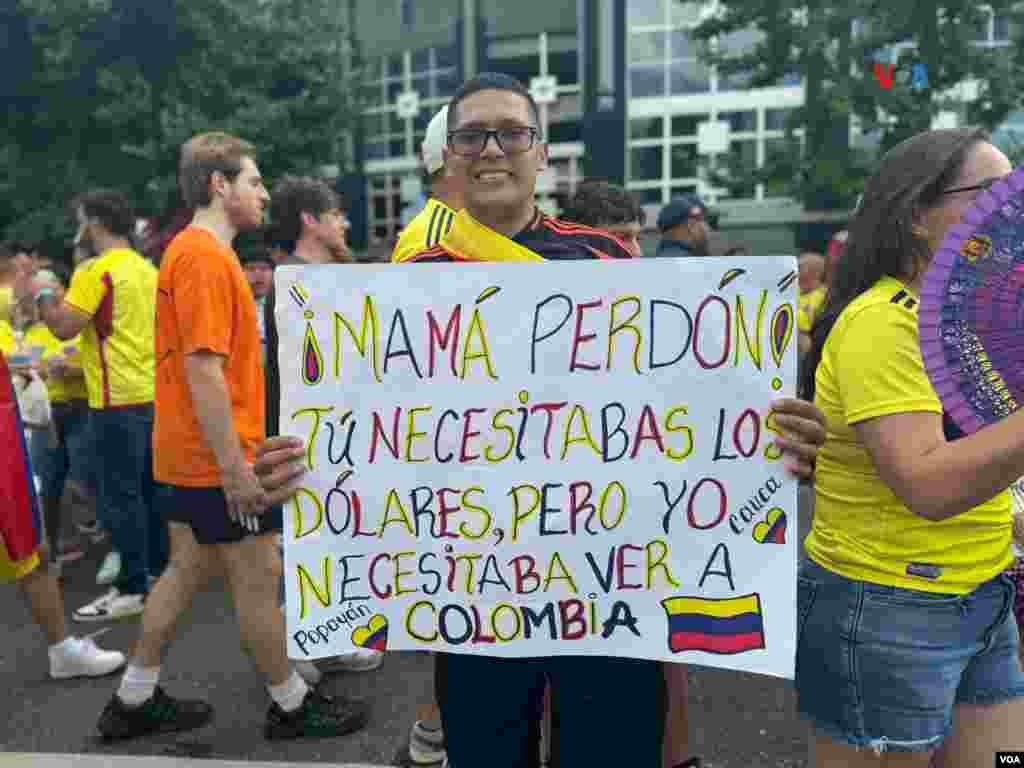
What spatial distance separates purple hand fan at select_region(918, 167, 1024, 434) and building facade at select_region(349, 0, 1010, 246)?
2134 centimetres

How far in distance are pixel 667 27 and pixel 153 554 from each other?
915 inches

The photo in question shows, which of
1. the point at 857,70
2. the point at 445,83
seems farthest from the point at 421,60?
the point at 857,70

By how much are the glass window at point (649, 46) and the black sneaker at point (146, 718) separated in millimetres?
24378

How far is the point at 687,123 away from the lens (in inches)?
1000

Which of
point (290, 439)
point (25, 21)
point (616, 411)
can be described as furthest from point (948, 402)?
point (25, 21)

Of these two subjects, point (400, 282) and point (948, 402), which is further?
point (400, 282)

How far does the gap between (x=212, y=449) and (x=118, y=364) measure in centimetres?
175

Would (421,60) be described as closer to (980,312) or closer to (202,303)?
(202,303)

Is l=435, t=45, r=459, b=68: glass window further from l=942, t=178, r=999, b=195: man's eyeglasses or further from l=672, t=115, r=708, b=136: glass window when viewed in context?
l=942, t=178, r=999, b=195: man's eyeglasses

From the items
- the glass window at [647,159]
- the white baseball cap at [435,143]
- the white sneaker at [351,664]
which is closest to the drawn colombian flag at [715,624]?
the white baseball cap at [435,143]

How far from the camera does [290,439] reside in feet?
6.19

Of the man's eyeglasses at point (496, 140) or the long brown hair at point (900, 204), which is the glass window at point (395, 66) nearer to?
the man's eyeglasses at point (496, 140)

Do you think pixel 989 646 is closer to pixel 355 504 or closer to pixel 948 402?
pixel 948 402

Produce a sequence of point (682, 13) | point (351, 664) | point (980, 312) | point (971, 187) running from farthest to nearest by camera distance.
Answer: point (682, 13)
point (351, 664)
point (971, 187)
point (980, 312)
